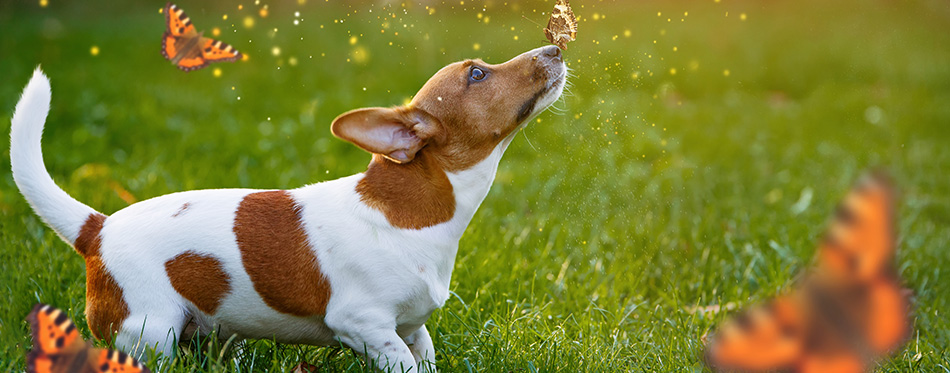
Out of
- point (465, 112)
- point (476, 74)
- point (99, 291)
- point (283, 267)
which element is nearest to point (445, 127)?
point (465, 112)

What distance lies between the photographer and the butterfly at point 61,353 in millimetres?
1858

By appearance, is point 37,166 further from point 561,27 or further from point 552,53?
point 561,27

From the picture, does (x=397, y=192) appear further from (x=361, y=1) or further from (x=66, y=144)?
(x=361, y=1)

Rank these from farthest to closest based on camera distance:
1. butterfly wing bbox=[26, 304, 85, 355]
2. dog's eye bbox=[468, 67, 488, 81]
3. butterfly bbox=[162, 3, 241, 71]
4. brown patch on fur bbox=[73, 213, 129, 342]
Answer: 1. butterfly bbox=[162, 3, 241, 71]
2. dog's eye bbox=[468, 67, 488, 81]
3. brown patch on fur bbox=[73, 213, 129, 342]
4. butterfly wing bbox=[26, 304, 85, 355]

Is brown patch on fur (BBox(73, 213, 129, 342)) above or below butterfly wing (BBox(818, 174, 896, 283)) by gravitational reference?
below

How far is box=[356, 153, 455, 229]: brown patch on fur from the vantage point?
2.51 metres

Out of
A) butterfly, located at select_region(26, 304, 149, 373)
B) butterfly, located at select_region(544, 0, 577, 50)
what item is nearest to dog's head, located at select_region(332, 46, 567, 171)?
butterfly, located at select_region(544, 0, 577, 50)

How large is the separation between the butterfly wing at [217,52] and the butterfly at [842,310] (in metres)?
2.27

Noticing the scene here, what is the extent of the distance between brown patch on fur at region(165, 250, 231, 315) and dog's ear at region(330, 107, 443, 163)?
51 cm

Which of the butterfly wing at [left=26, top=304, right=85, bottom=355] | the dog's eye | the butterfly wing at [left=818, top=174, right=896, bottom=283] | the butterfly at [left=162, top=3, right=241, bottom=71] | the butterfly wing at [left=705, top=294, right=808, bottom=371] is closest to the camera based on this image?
the butterfly wing at [left=818, top=174, right=896, bottom=283]

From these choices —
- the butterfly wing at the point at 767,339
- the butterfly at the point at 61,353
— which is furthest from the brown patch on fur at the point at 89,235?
the butterfly wing at the point at 767,339

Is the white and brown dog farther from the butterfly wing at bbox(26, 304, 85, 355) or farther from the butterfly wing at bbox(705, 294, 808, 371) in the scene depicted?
the butterfly wing at bbox(705, 294, 808, 371)

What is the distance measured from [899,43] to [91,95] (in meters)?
7.81

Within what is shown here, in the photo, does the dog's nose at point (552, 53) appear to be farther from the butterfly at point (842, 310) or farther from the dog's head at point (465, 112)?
the butterfly at point (842, 310)
